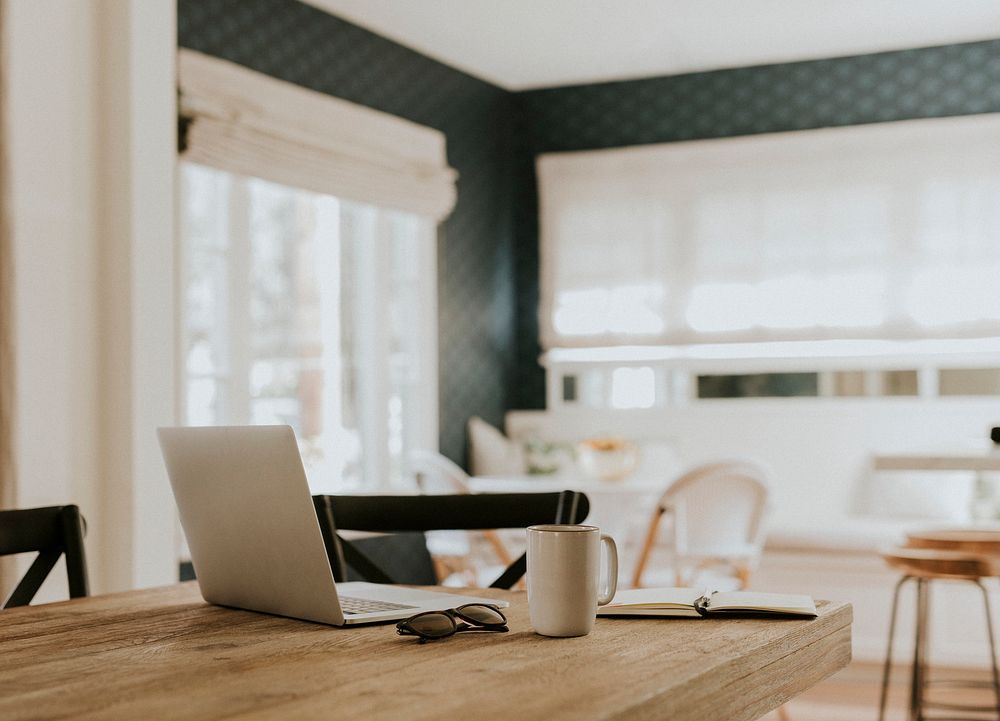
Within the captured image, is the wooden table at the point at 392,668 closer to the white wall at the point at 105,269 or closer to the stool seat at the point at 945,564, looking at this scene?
the white wall at the point at 105,269

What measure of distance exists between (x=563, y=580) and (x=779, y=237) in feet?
17.1

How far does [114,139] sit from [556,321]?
3.76 meters

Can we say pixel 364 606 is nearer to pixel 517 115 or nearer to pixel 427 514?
pixel 427 514

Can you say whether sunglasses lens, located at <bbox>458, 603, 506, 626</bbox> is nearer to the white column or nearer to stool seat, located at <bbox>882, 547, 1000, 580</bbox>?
the white column

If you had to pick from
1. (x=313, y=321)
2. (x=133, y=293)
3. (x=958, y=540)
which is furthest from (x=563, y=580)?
(x=313, y=321)

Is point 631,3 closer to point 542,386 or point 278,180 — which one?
point 278,180

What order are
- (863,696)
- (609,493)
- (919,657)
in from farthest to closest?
(863,696), (609,493), (919,657)

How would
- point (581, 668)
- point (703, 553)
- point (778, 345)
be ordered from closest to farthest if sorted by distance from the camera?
1. point (581, 668)
2. point (703, 553)
3. point (778, 345)

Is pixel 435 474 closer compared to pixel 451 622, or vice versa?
pixel 451 622

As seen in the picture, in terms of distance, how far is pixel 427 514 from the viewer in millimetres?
2232

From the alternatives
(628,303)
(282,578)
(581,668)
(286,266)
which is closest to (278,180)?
(286,266)

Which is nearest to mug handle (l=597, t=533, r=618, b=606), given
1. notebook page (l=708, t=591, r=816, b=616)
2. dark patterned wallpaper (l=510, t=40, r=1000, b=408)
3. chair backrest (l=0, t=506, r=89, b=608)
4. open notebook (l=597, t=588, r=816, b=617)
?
open notebook (l=597, t=588, r=816, b=617)

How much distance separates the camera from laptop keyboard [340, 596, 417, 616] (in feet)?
4.98

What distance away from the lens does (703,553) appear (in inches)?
174
